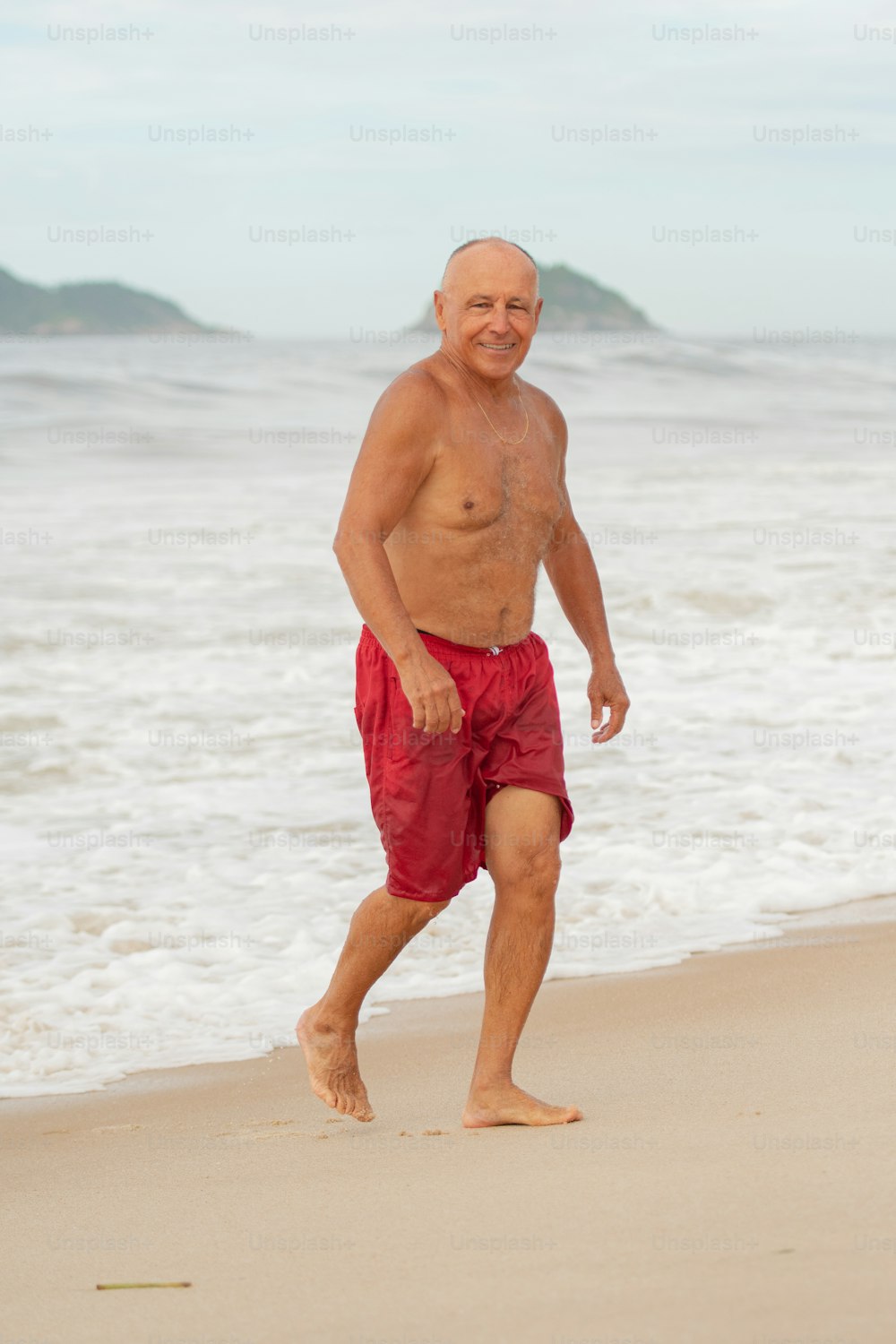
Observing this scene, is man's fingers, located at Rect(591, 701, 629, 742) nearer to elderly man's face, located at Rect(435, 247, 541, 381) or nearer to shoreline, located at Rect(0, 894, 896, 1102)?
elderly man's face, located at Rect(435, 247, 541, 381)

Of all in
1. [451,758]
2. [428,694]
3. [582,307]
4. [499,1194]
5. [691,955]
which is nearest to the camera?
[499,1194]

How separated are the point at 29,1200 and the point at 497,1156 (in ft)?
2.88

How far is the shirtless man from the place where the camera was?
3.14 metres

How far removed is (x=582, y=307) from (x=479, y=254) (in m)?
104

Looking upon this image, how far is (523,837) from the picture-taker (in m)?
3.18

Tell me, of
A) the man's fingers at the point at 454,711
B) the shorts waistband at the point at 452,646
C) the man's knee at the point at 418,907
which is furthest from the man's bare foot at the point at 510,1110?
the shorts waistband at the point at 452,646

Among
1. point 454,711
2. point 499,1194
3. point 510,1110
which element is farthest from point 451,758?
point 499,1194

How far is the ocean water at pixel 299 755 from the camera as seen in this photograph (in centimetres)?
466

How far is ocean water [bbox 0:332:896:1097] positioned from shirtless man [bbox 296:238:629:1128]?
1098 mm

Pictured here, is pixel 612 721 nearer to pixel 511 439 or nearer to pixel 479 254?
pixel 511 439

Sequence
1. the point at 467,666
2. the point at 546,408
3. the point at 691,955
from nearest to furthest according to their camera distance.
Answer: the point at 467,666 → the point at 546,408 → the point at 691,955

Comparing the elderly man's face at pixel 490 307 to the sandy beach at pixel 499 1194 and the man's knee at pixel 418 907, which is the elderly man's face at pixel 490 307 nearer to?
the man's knee at pixel 418 907

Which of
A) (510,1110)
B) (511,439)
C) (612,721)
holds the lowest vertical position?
(510,1110)

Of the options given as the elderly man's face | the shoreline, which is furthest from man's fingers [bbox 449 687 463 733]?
the shoreline
